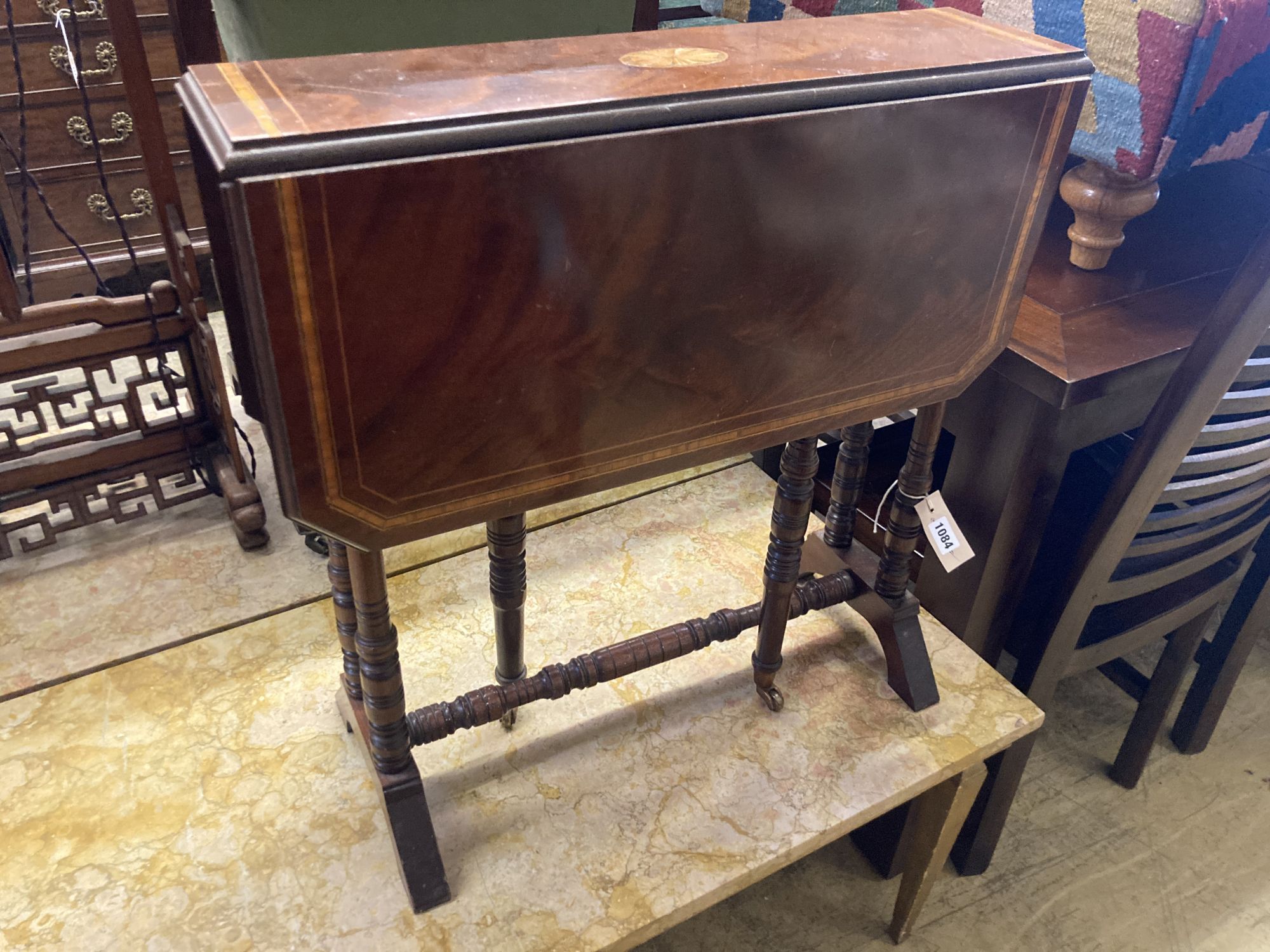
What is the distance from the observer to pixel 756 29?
0.95m

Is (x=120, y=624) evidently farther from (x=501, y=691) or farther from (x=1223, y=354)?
(x=1223, y=354)

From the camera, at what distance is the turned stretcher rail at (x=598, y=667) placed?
3.54 ft

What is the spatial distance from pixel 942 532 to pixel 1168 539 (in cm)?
33

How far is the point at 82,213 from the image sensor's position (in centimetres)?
228

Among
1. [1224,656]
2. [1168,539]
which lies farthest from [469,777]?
[1224,656]

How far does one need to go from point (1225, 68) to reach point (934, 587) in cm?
75

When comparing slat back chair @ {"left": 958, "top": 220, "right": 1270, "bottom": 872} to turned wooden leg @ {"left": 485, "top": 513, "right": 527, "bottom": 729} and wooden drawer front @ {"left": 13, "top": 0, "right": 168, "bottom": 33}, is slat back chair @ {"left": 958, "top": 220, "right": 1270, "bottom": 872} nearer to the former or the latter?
turned wooden leg @ {"left": 485, "top": 513, "right": 527, "bottom": 729}

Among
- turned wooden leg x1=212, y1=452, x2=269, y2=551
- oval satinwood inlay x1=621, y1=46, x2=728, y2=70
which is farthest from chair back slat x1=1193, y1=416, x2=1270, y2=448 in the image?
turned wooden leg x1=212, y1=452, x2=269, y2=551

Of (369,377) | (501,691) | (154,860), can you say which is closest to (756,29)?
(369,377)

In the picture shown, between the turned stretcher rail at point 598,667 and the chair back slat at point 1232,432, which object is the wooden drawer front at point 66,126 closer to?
the turned stretcher rail at point 598,667

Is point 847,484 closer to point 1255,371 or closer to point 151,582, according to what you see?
point 1255,371

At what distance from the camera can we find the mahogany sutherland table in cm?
68

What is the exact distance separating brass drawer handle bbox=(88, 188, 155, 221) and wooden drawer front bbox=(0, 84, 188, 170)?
8cm

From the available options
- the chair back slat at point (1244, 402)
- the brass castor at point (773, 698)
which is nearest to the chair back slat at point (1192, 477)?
the chair back slat at point (1244, 402)
